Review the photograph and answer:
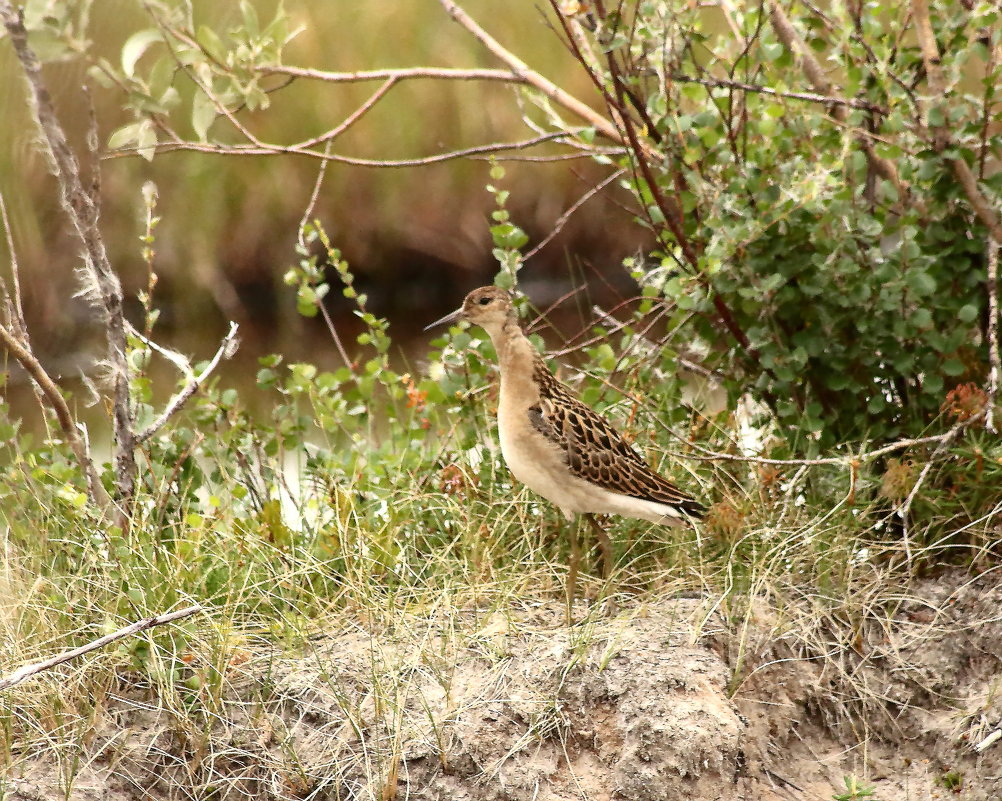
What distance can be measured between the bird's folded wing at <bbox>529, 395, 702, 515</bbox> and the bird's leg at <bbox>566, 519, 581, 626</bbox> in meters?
0.18

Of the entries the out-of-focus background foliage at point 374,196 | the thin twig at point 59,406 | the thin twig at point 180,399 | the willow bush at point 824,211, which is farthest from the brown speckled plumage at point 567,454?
the out-of-focus background foliage at point 374,196

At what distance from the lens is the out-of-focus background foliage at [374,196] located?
9969mm

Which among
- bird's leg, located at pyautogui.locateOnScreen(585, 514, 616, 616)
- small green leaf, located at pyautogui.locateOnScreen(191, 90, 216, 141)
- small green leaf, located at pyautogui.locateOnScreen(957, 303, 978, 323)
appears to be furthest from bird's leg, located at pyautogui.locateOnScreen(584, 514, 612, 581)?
small green leaf, located at pyautogui.locateOnScreen(191, 90, 216, 141)

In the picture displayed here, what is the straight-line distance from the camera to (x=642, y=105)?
14.8 feet

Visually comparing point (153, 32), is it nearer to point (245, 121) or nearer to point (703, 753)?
point (703, 753)

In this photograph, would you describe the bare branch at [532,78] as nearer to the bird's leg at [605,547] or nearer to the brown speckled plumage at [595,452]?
the brown speckled plumage at [595,452]

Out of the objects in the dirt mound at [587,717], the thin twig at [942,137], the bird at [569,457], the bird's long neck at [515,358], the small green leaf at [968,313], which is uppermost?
the thin twig at [942,137]

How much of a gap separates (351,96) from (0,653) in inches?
291

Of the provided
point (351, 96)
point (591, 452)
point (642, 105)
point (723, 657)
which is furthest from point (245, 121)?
point (723, 657)

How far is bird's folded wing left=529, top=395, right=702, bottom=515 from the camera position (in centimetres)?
407

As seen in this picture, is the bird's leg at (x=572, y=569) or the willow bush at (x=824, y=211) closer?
the bird's leg at (x=572, y=569)

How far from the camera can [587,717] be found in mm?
3545

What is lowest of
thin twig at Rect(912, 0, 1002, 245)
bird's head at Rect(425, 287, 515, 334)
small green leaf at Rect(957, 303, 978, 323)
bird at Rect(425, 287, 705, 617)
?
bird at Rect(425, 287, 705, 617)

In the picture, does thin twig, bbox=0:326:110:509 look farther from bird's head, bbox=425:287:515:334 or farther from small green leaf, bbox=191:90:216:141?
bird's head, bbox=425:287:515:334
